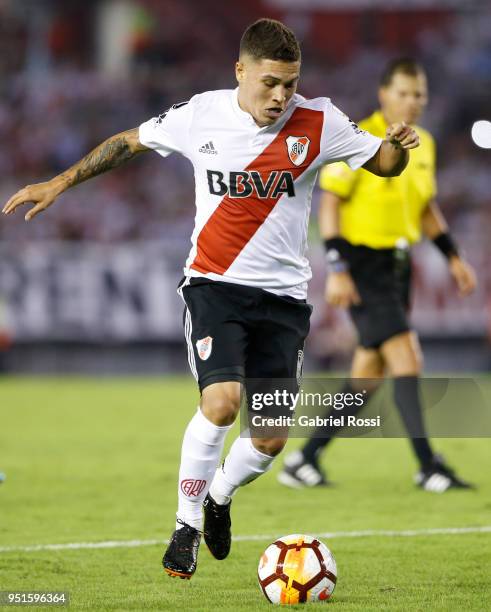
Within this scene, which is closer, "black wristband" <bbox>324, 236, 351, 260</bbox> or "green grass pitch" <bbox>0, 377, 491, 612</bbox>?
"green grass pitch" <bbox>0, 377, 491, 612</bbox>

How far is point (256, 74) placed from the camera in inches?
195

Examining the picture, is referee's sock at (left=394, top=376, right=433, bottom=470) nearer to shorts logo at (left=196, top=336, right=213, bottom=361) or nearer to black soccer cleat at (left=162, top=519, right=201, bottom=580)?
shorts logo at (left=196, top=336, right=213, bottom=361)

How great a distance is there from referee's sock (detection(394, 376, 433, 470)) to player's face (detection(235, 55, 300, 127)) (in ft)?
9.98

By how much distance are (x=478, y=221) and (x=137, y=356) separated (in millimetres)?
5616

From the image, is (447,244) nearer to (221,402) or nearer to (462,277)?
(462,277)

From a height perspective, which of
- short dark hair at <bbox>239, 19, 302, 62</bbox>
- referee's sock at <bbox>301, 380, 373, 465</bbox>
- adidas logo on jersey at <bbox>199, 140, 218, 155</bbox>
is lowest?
referee's sock at <bbox>301, 380, 373, 465</bbox>

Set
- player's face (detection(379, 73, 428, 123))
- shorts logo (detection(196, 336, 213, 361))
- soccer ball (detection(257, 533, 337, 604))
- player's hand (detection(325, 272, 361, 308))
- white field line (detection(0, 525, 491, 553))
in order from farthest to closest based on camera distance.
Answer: player's face (detection(379, 73, 428, 123)), player's hand (detection(325, 272, 361, 308)), white field line (detection(0, 525, 491, 553)), shorts logo (detection(196, 336, 213, 361)), soccer ball (detection(257, 533, 337, 604))

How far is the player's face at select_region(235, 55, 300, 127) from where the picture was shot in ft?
16.1

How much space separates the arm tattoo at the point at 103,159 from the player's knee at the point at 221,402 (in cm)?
108

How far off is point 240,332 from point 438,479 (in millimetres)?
3020

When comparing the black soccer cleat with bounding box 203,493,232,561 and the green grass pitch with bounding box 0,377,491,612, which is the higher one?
the black soccer cleat with bounding box 203,493,232,561

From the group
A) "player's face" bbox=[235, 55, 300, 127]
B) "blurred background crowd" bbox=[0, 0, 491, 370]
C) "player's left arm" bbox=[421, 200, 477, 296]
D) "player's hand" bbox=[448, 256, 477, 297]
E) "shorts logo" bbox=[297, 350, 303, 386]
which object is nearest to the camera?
"player's face" bbox=[235, 55, 300, 127]

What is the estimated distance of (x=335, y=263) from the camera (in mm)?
7480

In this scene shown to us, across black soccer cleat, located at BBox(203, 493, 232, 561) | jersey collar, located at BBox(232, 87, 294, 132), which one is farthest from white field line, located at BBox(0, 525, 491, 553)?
jersey collar, located at BBox(232, 87, 294, 132)
